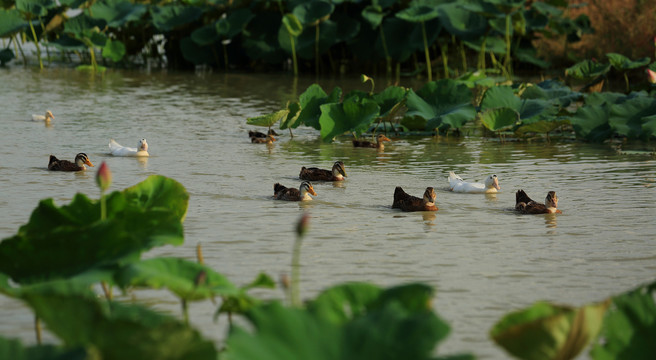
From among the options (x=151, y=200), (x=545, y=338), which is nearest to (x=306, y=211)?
(x=151, y=200)

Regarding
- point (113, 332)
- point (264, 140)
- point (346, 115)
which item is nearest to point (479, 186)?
point (346, 115)

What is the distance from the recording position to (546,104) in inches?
418

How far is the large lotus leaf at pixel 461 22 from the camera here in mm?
16223

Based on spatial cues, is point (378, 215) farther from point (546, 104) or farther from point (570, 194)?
point (546, 104)

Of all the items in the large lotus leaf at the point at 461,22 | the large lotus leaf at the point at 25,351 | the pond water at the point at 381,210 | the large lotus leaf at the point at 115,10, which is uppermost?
the large lotus leaf at the point at 115,10

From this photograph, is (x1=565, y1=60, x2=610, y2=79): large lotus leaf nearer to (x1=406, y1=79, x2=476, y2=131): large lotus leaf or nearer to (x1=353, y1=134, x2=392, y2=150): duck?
(x1=406, y1=79, x2=476, y2=131): large lotus leaf

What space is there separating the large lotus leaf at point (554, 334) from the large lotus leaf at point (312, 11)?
15.5m

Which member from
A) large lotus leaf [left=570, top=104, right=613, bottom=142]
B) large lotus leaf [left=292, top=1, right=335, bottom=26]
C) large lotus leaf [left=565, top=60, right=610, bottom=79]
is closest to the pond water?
large lotus leaf [left=570, top=104, right=613, bottom=142]

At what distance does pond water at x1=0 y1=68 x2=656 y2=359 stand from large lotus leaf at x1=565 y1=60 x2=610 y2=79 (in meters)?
2.06

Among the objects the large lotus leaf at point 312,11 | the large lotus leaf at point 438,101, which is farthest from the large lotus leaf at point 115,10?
the large lotus leaf at point 438,101

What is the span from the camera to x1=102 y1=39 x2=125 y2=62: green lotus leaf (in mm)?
20125

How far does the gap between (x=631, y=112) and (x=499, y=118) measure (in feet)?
4.32

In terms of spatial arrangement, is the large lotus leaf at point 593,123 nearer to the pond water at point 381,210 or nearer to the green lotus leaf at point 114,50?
the pond water at point 381,210

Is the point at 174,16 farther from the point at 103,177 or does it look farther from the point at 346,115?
the point at 103,177
